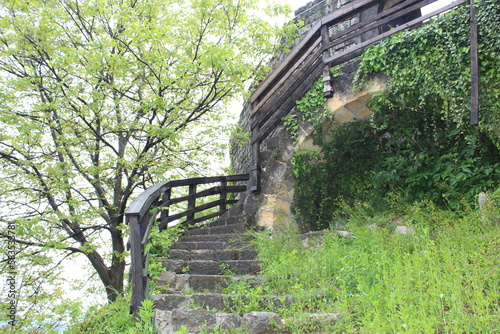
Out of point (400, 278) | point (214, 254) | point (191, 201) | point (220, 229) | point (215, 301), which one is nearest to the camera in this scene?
point (400, 278)

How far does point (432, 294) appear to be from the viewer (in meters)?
2.90

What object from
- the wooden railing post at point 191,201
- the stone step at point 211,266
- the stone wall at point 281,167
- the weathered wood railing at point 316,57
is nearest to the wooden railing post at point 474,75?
the weathered wood railing at point 316,57

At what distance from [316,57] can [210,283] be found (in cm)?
372

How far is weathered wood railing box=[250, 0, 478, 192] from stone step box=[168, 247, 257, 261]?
4.90 ft

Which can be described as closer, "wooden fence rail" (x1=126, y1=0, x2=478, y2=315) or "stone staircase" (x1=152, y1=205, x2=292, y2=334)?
"stone staircase" (x1=152, y1=205, x2=292, y2=334)

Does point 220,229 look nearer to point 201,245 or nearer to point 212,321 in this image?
point 201,245

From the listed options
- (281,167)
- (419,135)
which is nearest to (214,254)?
(281,167)

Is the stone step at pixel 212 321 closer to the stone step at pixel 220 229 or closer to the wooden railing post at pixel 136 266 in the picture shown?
the wooden railing post at pixel 136 266

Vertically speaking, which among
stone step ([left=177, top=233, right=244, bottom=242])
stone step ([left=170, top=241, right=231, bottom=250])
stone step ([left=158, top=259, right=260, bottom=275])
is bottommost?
stone step ([left=158, top=259, right=260, bottom=275])

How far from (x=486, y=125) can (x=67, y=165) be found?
6825mm

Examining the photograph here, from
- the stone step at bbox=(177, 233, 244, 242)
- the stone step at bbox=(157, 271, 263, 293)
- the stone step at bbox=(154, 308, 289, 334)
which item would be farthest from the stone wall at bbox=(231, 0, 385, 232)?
the stone step at bbox=(154, 308, 289, 334)

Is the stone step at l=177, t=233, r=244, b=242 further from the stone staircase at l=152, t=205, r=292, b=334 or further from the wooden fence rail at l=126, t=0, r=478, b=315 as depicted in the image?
the wooden fence rail at l=126, t=0, r=478, b=315

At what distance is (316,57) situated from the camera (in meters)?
6.10

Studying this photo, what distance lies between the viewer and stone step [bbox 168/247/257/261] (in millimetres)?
5305
